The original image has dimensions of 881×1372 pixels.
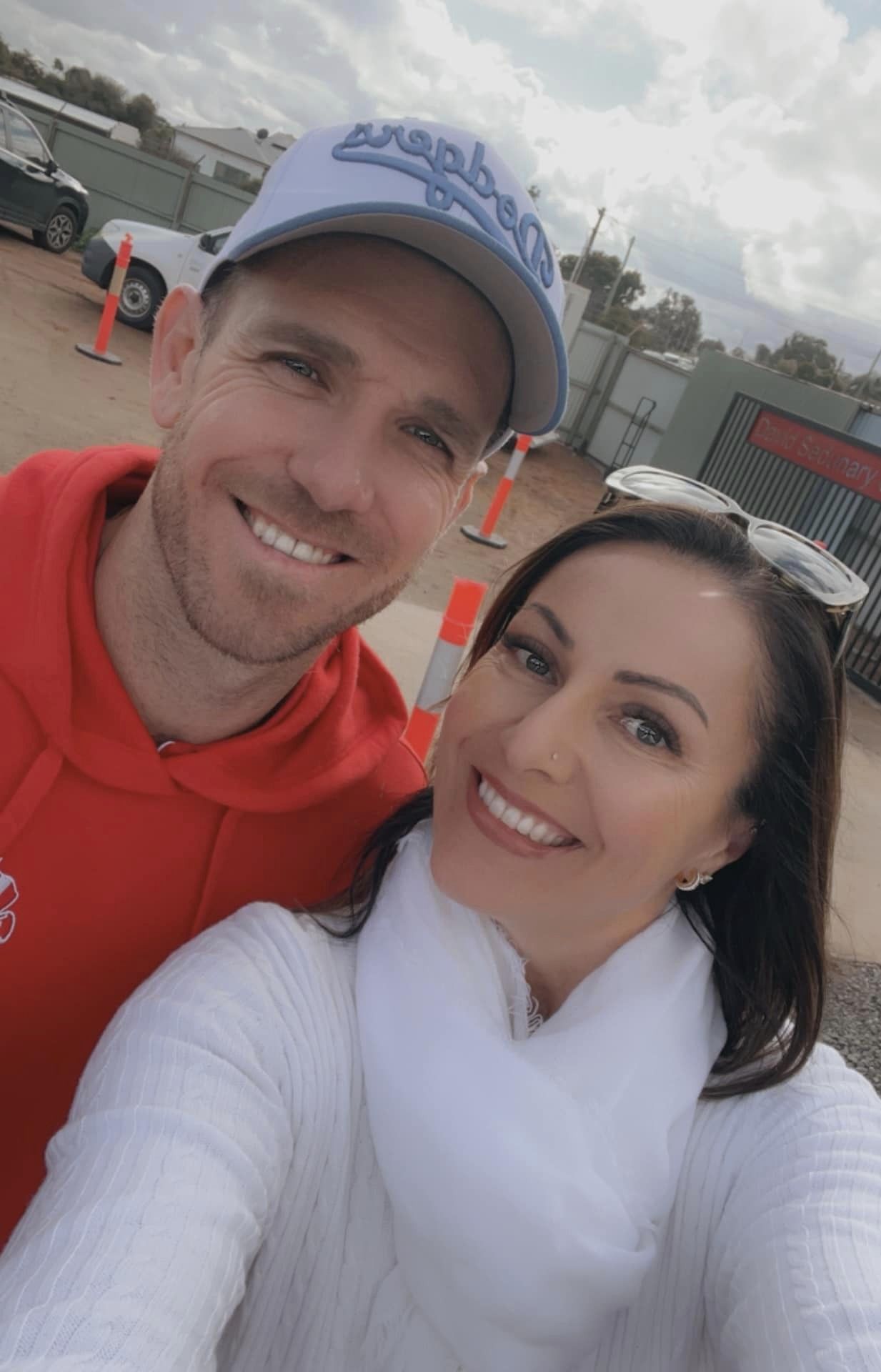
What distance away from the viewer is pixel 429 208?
159 cm

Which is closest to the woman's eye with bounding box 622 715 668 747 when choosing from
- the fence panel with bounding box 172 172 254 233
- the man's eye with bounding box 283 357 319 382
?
the man's eye with bounding box 283 357 319 382

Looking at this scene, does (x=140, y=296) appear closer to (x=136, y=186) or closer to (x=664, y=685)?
(x=136, y=186)

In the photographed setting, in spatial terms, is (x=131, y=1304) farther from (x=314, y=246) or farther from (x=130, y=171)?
(x=130, y=171)

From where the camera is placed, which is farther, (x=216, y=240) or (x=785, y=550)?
(x=216, y=240)

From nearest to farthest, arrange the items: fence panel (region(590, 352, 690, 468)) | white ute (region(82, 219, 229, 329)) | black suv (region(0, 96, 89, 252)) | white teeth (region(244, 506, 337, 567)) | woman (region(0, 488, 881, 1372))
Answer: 1. woman (region(0, 488, 881, 1372))
2. white teeth (region(244, 506, 337, 567))
3. white ute (region(82, 219, 229, 329))
4. black suv (region(0, 96, 89, 252))
5. fence panel (region(590, 352, 690, 468))

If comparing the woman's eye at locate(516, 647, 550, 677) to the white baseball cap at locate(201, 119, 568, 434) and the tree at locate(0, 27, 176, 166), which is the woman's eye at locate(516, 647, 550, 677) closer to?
the white baseball cap at locate(201, 119, 568, 434)

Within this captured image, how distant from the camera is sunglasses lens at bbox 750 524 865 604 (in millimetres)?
1748

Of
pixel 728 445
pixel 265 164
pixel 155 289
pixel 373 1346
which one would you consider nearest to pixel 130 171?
pixel 155 289

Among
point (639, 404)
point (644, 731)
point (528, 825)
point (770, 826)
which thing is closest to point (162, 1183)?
point (528, 825)

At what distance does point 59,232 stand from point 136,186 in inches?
200

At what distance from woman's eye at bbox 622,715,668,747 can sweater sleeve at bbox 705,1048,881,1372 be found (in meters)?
0.63

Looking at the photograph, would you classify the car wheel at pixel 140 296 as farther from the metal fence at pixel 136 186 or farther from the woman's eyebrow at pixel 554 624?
the woman's eyebrow at pixel 554 624

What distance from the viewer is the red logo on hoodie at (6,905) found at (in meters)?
1.57

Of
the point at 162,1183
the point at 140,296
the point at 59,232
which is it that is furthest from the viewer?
the point at 59,232
